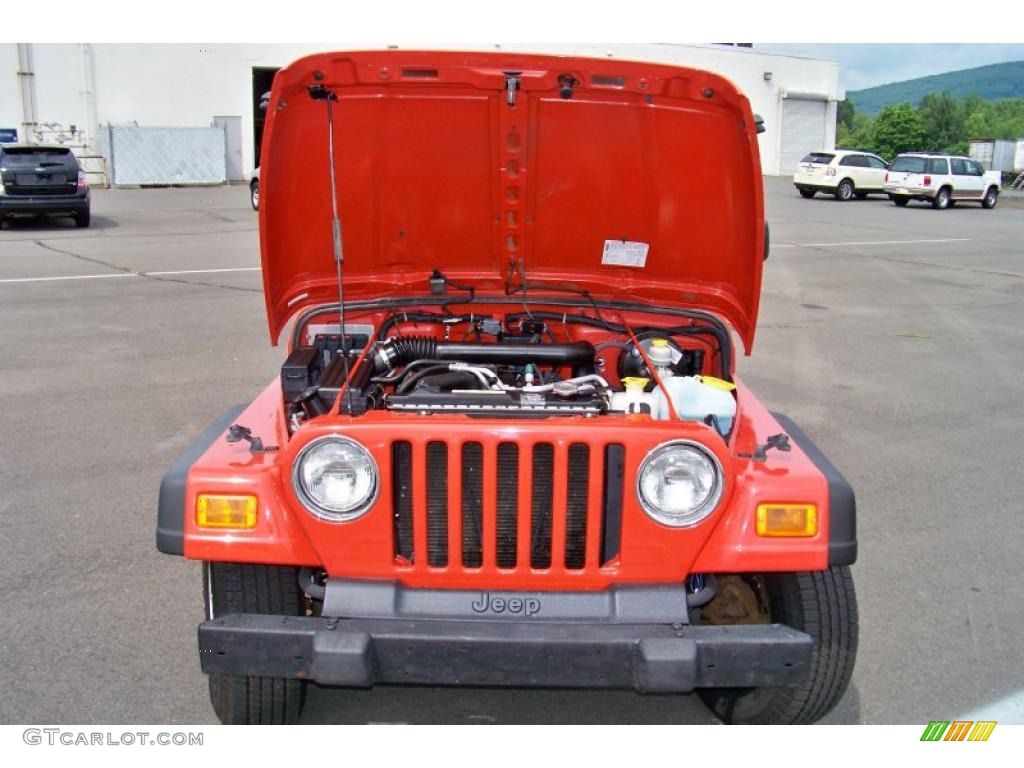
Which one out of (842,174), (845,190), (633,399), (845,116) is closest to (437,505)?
(633,399)

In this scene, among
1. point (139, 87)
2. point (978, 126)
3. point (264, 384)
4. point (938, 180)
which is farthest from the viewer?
point (978, 126)

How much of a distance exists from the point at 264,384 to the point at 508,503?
4829mm

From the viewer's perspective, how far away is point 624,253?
4023 millimetres

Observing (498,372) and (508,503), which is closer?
(508,503)

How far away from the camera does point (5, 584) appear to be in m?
4.14

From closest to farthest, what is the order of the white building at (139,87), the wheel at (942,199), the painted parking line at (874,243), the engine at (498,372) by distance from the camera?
the engine at (498,372) → the painted parking line at (874,243) → the wheel at (942,199) → the white building at (139,87)

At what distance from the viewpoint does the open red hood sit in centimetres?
335

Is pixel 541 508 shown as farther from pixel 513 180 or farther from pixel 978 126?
pixel 978 126

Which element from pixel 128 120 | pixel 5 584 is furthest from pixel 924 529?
pixel 128 120

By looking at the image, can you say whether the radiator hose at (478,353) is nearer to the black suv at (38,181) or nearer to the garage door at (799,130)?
the black suv at (38,181)

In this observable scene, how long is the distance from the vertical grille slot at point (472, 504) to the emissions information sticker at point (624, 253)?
1512 millimetres

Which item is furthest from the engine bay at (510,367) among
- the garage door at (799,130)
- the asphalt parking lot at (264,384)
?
the garage door at (799,130)

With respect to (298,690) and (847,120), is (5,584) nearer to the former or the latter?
(298,690)

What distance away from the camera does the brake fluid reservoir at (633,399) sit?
324 centimetres
